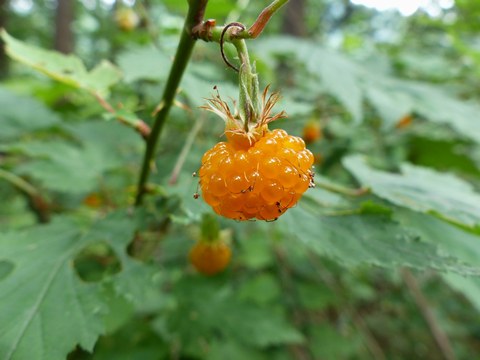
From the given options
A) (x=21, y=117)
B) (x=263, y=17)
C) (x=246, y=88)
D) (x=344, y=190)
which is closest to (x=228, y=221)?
(x=344, y=190)

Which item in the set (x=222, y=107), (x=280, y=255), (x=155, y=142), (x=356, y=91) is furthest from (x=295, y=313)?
(x=222, y=107)

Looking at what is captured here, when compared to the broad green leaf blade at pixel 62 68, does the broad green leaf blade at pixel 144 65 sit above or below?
above

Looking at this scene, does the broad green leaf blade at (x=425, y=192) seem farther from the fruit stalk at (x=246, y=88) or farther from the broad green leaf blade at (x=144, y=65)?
the broad green leaf blade at (x=144, y=65)

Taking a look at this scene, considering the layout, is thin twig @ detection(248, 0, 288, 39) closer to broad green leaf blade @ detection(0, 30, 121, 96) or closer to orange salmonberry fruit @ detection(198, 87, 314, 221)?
orange salmonberry fruit @ detection(198, 87, 314, 221)

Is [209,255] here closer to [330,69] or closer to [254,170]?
[254,170]

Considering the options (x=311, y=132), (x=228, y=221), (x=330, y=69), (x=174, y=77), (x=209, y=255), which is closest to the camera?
(x=174, y=77)

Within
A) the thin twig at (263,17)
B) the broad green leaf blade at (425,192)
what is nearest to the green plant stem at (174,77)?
the thin twig at (263,17)
